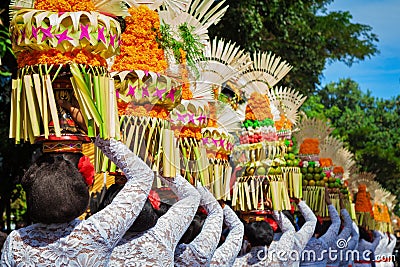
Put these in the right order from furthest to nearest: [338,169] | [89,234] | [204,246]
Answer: [338,169] → [204,246] → [89,234]

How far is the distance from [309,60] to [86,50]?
1091 cm

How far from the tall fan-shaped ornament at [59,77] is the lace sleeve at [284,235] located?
277 cm

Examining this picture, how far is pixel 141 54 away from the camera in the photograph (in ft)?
12.1

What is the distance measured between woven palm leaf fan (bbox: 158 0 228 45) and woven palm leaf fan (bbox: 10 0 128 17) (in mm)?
958

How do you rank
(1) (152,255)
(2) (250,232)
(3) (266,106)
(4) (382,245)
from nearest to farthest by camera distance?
(1) (152,255), (2) (250,232), (3) (266,106), (4) (382,245)

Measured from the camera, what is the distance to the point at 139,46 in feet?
12.1

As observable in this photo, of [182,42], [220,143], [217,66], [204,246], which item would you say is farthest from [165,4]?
[204,246]

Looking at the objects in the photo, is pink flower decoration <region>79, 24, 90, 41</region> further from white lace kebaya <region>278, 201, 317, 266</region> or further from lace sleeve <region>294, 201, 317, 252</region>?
lace sleeve <region>294, 201, 317, 252</region>

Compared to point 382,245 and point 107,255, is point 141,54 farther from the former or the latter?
point 382,245

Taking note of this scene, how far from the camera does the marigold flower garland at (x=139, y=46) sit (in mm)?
3668

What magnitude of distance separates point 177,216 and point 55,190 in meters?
0.84

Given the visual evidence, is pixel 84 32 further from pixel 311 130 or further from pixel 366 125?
pixel 366 125

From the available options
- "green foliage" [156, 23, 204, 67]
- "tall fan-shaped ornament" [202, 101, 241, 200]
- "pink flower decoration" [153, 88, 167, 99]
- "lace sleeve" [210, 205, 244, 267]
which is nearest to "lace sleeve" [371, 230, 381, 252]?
"tall fan-shaped ornament" [202, 101, 241, 200]

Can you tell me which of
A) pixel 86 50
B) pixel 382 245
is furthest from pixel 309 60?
pixel 86 50
